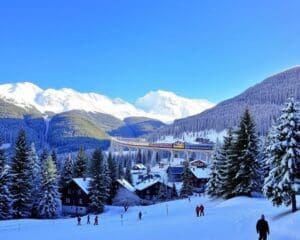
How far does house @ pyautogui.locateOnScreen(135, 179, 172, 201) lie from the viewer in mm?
105312

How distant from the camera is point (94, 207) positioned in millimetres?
68875

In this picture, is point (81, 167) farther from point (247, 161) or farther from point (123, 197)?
point (247, 161)

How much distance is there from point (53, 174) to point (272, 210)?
36286 mm

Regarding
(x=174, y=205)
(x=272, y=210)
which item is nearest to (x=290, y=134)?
(x=272, y=210)

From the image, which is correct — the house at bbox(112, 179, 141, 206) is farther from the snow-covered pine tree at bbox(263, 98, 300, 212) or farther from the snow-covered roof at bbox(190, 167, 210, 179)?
the snow-covered pine tree at bbox(263, 98, 300, 212)

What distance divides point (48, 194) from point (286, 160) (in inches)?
1540

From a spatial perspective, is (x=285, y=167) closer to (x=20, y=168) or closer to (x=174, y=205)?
(x=174, y=205)

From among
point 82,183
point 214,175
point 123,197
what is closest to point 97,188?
point 82,183

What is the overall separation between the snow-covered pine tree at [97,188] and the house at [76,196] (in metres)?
9.05

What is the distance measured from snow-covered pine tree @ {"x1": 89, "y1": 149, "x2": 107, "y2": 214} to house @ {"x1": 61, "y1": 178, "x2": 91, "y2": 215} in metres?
9.05

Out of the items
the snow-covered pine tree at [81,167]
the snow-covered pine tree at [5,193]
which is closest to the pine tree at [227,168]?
the snow-covered pine tree at [5,193]

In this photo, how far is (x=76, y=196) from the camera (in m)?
81.7

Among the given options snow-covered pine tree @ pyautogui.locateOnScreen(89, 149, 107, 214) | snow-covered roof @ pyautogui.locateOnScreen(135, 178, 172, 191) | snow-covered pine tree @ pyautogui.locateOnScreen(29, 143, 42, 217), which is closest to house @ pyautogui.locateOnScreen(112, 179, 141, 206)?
snow-covered pine tree @ pyautogui.locateOnScreen(89, 149, 107, 214)

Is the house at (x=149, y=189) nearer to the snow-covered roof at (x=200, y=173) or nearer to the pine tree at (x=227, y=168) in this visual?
the snow-covered roof at (x=200, y=173)
